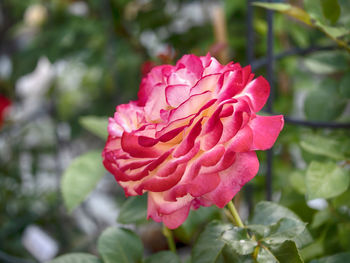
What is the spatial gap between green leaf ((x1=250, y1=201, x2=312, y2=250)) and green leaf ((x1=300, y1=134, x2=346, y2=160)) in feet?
0.23

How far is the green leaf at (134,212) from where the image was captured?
32 cm

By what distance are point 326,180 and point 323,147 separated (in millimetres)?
41

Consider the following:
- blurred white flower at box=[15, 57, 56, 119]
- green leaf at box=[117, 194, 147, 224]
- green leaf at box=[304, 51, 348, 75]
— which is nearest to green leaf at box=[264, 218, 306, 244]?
green leaf at box=[117, 194, 147, 224]

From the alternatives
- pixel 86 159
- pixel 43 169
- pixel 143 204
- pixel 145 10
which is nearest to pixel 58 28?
pixel 145 10

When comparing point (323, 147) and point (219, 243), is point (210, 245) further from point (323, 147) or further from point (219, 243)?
point (323, 147)

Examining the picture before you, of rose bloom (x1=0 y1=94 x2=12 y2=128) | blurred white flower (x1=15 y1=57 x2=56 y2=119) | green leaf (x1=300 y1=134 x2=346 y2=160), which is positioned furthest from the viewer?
blurred white flower (x1=15 y1=57 x2=56 y2=119)

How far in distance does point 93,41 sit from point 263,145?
77 centimetres

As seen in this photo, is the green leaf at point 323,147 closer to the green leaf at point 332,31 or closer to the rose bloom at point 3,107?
the green leaf at point 332,31

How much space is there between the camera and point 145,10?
94 centimetres

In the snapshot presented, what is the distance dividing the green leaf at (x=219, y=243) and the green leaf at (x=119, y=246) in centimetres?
6

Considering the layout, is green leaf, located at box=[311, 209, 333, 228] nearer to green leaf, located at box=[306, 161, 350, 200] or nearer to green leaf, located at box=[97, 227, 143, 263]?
green leaf, located at box=[306, 161, 350, 200]

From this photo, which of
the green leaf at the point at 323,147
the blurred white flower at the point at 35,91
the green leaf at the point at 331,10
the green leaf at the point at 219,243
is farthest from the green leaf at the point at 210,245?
the blurred white flower at the point at 35,91

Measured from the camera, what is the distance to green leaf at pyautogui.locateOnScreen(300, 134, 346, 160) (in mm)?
330

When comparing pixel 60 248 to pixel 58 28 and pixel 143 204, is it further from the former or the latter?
pixel 143 204
